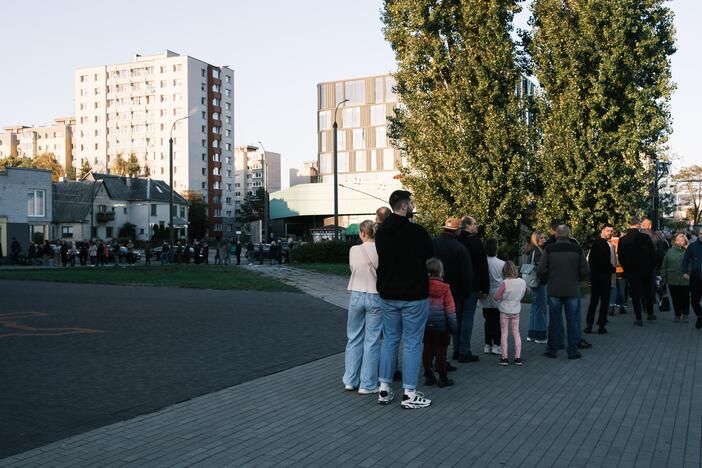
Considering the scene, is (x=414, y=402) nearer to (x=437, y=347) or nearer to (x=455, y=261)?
(x=437, y=347)

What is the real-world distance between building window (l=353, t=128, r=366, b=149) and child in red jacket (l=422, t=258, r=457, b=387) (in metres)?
105

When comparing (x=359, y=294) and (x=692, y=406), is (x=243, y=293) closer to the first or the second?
(x=359, y=294)

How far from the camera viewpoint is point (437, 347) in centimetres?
791

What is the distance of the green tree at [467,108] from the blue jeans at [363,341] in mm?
16859

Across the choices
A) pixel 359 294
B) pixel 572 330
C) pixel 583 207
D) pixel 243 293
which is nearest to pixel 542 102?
pixel 583 207

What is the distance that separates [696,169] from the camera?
84.5 metres

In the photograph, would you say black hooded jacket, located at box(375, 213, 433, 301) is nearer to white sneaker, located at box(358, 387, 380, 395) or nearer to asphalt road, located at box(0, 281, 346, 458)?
white sneaker, located at box(358, 387, 380, 395)

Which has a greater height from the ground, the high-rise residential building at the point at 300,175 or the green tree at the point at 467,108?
the high-rise residential building at the point at 300,175

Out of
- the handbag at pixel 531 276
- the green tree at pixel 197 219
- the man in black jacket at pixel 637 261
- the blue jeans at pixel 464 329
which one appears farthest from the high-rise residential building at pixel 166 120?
the blue jeans at pixel 464 329

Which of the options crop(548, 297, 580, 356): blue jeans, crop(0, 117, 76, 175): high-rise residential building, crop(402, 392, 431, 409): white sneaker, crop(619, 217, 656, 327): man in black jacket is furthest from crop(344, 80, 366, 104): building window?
crop(402, 392, 431, 409): white sneaker

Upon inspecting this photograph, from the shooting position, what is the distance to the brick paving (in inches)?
204

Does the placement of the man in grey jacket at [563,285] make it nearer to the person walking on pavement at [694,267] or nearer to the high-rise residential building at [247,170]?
the person walking on pavement at [694,267]

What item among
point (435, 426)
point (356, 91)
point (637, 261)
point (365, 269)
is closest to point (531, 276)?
point (637, 261)

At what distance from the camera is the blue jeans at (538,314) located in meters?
11.3
